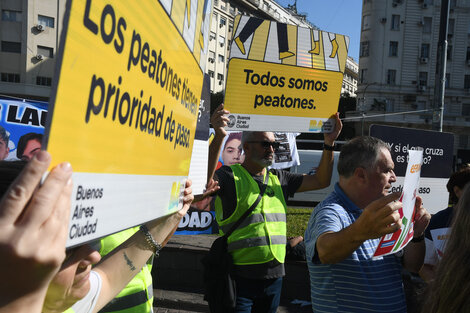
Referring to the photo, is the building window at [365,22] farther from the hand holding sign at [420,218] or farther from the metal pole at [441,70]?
the hand holding sign at [420,218]

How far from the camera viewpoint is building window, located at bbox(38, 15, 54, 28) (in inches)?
1448

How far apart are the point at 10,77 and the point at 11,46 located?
2624 millimetres

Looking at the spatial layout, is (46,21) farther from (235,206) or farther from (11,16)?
(235,206)

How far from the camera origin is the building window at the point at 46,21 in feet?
121

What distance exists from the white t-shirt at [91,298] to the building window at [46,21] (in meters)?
39.8

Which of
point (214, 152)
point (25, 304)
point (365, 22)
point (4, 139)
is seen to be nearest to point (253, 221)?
point (214, 152)

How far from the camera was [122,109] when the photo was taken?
1.12m

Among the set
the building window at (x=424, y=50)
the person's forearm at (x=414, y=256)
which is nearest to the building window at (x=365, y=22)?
the building window at (x=424, y=50)

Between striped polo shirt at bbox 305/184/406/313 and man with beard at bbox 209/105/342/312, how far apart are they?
87 centimetres

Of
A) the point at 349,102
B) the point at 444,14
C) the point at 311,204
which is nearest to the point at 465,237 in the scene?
the point at 444,14

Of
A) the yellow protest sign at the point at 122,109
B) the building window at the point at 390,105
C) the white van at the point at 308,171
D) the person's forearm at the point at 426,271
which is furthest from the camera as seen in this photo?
the building window at the point at 390,105

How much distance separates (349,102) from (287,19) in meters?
30.5

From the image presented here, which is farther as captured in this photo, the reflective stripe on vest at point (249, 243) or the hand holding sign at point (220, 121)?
the reflective stripe on vest at point (249, 243)

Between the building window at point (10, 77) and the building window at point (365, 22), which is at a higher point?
the building window at point (365, 22)
